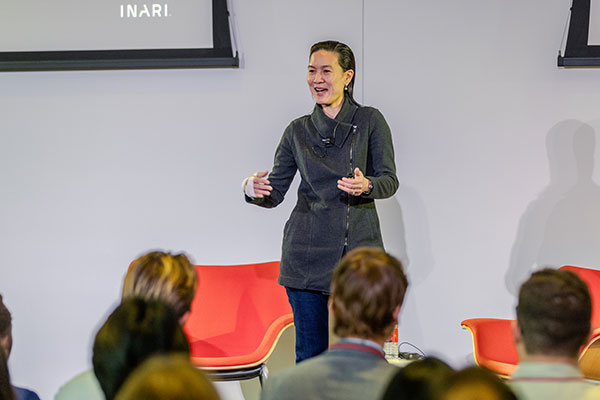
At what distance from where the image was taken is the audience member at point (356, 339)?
61.1 inches

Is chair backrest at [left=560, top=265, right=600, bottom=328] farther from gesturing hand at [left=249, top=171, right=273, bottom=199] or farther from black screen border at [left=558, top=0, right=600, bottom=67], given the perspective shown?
gesturing hand at [left=249, top=171, right=273, bottom=199]

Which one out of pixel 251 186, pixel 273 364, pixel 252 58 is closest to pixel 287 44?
pixel 252 58

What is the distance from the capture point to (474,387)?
100 centimetres

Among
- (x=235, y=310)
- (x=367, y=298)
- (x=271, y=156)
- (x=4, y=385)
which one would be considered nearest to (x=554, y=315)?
(x=367, y=298)

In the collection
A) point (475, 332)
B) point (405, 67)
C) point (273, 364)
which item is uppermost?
point (405, 67)

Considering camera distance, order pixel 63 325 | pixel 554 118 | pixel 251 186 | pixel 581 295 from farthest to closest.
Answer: pixel 63 325 → pixel 554 118 → pixel 251 186 → pixel 581 295

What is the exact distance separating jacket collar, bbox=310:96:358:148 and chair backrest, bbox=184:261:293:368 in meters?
0.92

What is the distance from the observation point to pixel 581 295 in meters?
1.74

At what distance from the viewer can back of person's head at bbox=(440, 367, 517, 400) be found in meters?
0.99

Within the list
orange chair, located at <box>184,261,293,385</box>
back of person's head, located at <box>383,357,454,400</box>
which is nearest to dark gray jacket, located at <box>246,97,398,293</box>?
orange chair, located at <box>184,261,293,385</box>

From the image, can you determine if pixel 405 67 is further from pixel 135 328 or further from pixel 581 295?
pixel 135 328

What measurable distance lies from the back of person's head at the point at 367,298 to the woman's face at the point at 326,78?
54.1 inches

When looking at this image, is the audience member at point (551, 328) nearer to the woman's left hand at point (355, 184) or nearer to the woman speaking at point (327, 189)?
the woman's left hand at point (355, 184)

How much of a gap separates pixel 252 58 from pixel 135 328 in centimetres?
286
